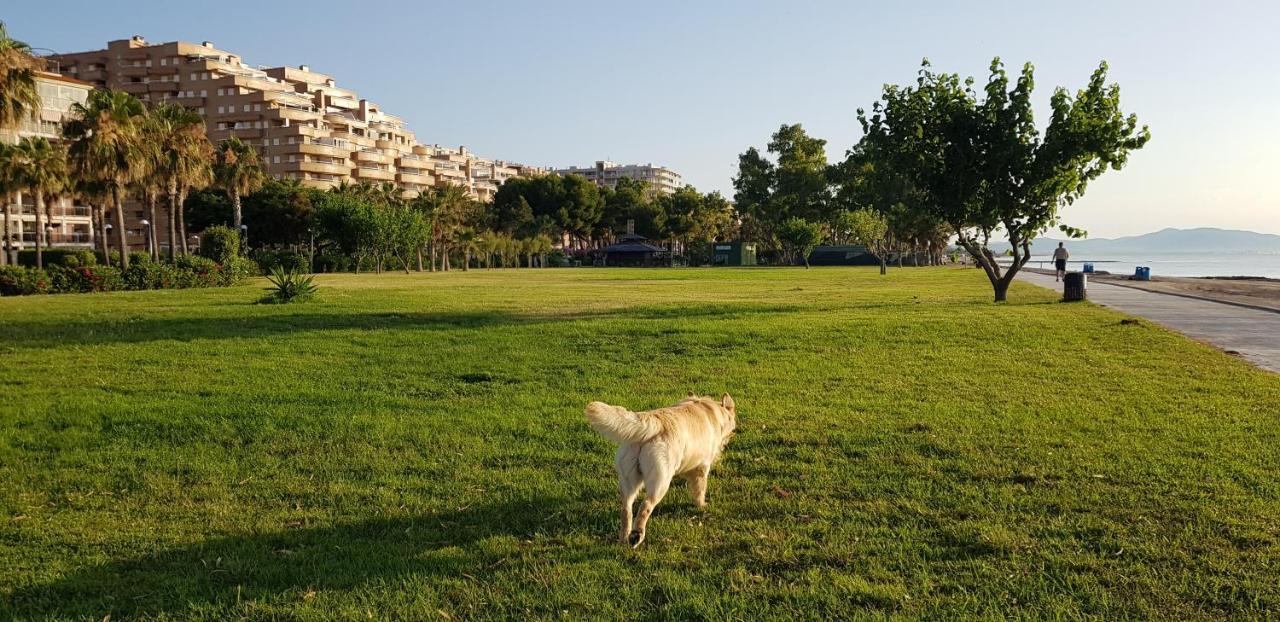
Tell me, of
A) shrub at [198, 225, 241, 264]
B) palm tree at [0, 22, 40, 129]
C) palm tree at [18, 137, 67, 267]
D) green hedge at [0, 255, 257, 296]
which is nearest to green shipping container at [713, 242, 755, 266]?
shrub at [198, 225, 241, 264]

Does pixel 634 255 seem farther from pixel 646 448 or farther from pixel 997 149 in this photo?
pixel 646 448

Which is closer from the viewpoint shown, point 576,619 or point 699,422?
point 576,619

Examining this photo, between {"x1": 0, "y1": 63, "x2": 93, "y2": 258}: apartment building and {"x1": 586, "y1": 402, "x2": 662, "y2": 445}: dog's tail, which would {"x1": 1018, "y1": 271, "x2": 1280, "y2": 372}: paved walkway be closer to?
{"x1": 586, "y1": 402, "x2": 662, "y2": 445}: dog's tail

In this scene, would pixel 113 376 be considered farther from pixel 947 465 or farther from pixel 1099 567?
pixel 1099 567

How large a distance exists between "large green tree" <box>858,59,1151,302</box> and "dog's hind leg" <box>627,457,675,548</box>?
64.5ft

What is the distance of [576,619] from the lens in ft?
11.7

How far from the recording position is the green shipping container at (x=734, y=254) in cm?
10381

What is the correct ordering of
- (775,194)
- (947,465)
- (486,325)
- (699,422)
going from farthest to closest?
(775,194) → (486,325) → (947,465) → (699,422)

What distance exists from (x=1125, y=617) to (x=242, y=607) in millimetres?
3985

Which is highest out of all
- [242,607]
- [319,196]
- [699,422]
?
[319,196]

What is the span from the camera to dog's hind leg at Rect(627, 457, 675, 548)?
13.9 feet

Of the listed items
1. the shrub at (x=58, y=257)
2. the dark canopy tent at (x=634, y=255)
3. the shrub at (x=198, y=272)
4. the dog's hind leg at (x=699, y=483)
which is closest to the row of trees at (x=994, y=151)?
the dog's hind leg at (x=699, y=483)

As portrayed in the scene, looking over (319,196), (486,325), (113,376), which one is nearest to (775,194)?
(319,196)

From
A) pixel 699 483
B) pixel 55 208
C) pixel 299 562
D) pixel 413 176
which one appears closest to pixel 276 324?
pixel 299 562
